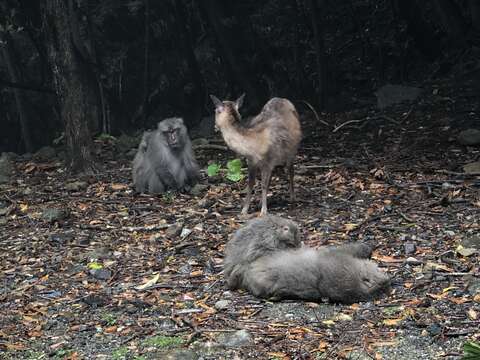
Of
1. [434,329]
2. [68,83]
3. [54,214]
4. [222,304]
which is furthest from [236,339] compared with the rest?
[68,83]

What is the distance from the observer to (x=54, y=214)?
7.92 meters

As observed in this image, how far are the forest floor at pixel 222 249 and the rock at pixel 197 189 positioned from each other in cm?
9

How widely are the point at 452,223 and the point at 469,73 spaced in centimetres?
572

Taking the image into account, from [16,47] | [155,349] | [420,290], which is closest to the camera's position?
[155,349]

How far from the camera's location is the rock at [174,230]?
7.33m

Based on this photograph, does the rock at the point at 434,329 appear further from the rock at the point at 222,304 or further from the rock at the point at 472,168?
the rock at the point at 472,168

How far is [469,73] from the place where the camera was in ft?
38.7

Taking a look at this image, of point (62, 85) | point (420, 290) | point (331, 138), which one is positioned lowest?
point (420, 290)

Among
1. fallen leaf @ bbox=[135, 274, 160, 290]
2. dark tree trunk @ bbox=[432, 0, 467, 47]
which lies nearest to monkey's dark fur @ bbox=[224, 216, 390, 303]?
fallen leaf @ bbox=[135, 274, 160, 290]

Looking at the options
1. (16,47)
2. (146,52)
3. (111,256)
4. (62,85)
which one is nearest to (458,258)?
(111,256)

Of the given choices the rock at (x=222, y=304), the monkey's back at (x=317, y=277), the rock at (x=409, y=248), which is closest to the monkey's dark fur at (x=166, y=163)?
the rock at (x=409, y=248)

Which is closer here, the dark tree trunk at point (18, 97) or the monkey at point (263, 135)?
the monkey at point (263, 135)

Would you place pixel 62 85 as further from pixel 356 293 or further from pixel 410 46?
pixel 410 46

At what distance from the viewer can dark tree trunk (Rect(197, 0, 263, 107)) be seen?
42.1 feet
